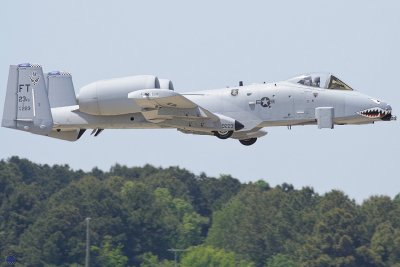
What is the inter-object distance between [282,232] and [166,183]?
27.2 metres

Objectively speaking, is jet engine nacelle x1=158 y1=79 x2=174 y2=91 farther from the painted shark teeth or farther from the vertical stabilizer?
the painted shark teeth

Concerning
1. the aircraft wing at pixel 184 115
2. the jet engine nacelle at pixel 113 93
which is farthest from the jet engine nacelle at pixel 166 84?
the aircraft wing at pixel 184 115

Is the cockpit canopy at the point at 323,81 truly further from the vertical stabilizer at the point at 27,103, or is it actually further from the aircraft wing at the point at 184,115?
the vertical stabilizer at the point at 27,103

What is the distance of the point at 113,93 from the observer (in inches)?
2179

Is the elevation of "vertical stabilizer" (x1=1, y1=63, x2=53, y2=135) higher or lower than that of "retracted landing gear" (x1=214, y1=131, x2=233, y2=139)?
higher

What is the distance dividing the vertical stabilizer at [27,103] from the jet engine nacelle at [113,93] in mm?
1937

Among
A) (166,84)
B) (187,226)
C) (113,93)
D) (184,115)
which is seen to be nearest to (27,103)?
(113,93)

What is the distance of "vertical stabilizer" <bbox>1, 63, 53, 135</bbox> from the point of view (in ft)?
187

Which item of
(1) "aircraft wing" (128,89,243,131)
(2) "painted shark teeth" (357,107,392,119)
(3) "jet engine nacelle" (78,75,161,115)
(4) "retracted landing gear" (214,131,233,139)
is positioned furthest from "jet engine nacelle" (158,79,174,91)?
(2) "painted shark teeth" (357,107,392,119)

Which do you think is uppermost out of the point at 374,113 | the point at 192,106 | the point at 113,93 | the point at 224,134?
the point at 113,93

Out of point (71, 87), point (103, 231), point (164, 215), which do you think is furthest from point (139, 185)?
point (71, 87)

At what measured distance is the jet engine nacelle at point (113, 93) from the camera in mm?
55344

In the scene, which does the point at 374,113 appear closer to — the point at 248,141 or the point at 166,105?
the point at 248,141

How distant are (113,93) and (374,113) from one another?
31.0 ft
